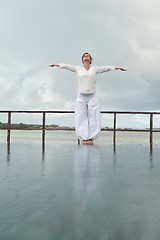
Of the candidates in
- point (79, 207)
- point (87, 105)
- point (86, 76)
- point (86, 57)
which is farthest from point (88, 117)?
point (79, 207)

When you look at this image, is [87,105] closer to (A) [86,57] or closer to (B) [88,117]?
(B) [88,117]

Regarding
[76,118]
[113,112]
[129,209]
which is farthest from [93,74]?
[129,209]

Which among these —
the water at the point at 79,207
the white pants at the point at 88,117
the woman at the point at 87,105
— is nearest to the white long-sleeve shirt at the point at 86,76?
the woman at the point at 87,105

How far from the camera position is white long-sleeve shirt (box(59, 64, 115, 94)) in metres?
6.59

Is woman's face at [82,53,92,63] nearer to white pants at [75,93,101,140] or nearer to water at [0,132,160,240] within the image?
white pants at [75,93,101,140]

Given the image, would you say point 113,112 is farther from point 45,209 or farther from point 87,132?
point 45,209

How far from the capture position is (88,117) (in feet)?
22.4

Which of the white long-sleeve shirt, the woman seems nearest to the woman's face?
the woman

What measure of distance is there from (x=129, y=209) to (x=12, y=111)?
24.5 feet

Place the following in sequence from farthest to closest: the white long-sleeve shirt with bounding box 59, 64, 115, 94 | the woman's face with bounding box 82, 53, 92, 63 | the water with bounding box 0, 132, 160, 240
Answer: the woman's face with bounding box 82, 53, 92, 63 < the white long-sleeve shirt with bounding box 59, 64, 115, 94 < the water with bounding box 0, 132, 160, 240

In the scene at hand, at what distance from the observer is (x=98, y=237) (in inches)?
43.4

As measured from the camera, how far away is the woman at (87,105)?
667 cm

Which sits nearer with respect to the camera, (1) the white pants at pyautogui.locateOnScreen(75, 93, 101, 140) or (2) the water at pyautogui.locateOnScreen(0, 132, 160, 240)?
(2) the water at pyautogui.locateOnScreen(0, 132, 160, 240)

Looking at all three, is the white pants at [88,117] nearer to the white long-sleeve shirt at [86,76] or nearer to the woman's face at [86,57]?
the white long-sleeve shirt at [86,76]
